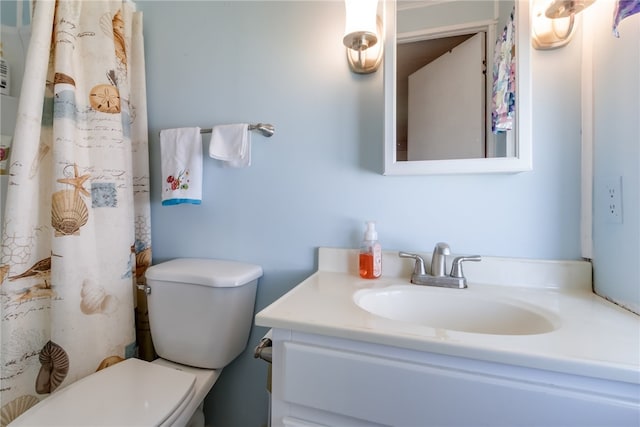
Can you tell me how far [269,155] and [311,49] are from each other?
1.34 feet

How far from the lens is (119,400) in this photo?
2.60 ft

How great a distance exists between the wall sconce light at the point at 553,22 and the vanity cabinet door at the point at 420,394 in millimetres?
874

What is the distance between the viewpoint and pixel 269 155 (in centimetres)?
112

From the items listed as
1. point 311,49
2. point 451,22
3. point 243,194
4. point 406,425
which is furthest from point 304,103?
point 406,425

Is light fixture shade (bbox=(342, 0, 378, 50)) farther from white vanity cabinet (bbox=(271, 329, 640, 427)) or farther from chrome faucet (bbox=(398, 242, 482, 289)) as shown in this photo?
white vanity cabinet (bbox=(271, 329, 640, 427))

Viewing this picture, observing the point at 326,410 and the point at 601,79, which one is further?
the point at 601,79

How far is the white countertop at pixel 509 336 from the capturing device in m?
0.48

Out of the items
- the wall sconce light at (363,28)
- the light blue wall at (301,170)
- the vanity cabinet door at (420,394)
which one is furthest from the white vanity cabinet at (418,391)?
the wall sconce light at (363,28)

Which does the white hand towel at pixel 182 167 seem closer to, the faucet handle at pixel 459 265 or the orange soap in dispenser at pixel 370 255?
the orange soap in dispenser at pixel 370 255

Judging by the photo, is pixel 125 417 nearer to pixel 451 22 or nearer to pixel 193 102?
pixel 193 102

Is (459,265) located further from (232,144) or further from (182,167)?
(182,167)

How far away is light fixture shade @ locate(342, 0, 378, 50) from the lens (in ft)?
2.92

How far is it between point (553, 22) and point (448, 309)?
0.85 m

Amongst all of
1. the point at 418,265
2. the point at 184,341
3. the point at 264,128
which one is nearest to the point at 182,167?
the point at 264,128
